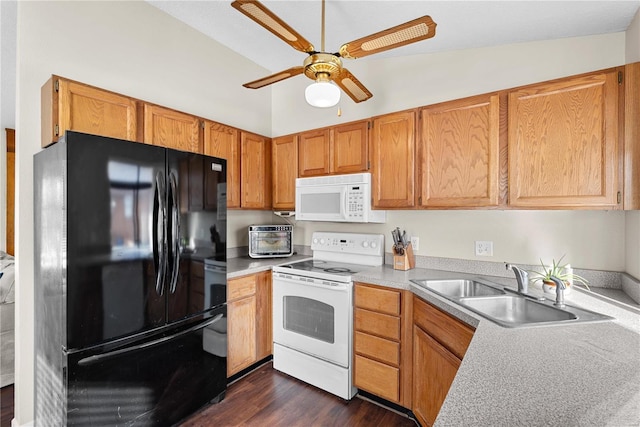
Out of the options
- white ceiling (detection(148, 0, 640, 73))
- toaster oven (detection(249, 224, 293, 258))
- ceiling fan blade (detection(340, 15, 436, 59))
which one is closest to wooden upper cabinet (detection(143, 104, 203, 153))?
white ceiling (detection(148, 0, 640, 73))

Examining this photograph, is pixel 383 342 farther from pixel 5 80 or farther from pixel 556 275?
pixel 5 80

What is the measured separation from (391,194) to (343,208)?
42 centimetres

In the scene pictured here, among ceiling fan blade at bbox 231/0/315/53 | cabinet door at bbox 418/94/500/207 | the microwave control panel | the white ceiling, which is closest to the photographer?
ceiling fan blade at bbox 231/0/315/53

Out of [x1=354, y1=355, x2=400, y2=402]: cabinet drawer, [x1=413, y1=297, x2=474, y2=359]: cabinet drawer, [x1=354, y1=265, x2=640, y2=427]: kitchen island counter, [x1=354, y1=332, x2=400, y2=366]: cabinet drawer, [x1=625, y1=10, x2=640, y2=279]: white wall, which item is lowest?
[x1=354, y1=355, x2=400, y2=402]: cabinet drawer

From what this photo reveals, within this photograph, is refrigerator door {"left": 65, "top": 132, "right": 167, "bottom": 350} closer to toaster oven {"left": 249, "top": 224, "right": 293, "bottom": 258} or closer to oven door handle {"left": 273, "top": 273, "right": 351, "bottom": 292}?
oven door handle {"left": 273, "top": 273, "right": 351, "bottom": 292}

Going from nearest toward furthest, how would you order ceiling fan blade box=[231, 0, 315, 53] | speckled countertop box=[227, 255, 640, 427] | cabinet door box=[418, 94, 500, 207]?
1. speckled countertop box=[227, 255, 640, 427]
2. ceiling fan blade box=[231, 0, 315, 53]
3. cabinet door box=[418, 94, 500, 207]

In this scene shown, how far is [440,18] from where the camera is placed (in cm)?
188

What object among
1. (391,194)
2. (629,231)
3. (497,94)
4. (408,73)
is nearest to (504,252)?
(629,231)

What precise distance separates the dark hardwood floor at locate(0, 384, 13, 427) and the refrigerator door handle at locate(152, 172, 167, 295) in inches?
56.8

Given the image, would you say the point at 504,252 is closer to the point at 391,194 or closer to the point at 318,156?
the point at 391,194

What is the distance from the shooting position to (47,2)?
1.81m

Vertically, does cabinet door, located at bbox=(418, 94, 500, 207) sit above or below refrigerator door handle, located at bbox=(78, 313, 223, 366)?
above

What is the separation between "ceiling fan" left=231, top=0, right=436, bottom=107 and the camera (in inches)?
48.3

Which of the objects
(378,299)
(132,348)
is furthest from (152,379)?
(378,299)
